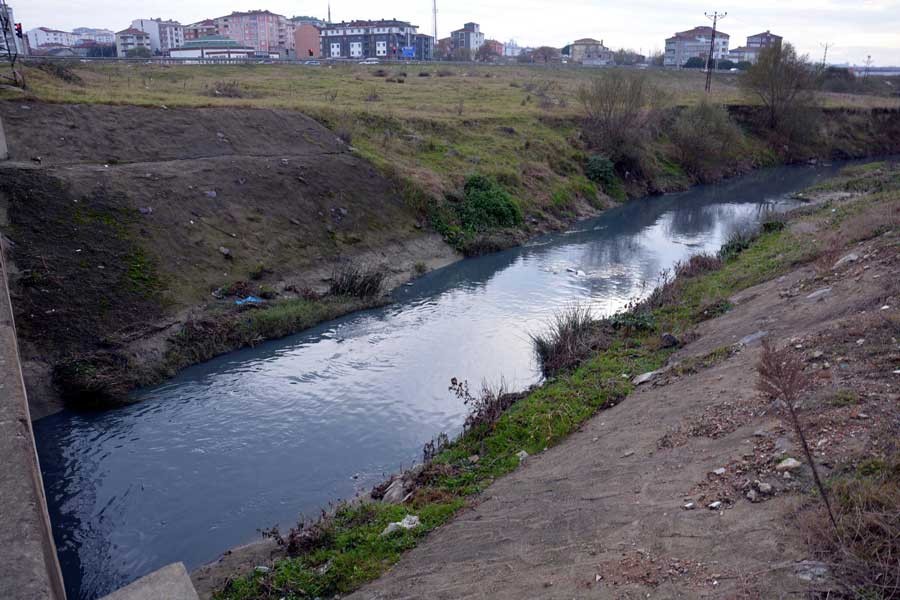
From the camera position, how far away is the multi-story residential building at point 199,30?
447 ft

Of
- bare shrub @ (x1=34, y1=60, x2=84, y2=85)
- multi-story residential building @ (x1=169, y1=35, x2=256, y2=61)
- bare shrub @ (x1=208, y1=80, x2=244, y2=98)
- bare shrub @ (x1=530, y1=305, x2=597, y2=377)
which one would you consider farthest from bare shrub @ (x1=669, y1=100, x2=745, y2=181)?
multi-story residential building @ (x1=169, y1=35, x2=256, y2=61)

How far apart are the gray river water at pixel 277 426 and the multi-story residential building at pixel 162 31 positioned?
13725cm

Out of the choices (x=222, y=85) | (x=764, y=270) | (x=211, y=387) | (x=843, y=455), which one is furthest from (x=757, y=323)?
(x=222, y=85)

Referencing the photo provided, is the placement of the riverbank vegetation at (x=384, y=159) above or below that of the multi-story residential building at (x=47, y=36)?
below

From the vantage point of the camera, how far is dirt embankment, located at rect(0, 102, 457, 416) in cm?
1723

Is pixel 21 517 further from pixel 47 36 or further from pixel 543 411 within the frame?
pixel 47 36

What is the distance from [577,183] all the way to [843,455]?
3204 cm

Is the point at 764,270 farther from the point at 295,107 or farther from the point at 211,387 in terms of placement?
the point at 295,107

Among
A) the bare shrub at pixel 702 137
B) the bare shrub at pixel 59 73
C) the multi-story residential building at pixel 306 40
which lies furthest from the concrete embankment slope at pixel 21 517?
the multi-story residential building at pixel 306 40

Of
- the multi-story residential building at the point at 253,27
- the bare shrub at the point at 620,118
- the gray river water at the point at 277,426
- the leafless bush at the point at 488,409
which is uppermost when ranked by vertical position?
the multi-story residential building at the point at 253,27

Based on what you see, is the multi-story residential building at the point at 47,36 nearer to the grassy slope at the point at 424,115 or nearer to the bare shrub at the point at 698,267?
the grassy slope at the point at 424,115

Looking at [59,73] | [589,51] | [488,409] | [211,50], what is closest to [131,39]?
[211,50]

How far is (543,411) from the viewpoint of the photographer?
12469mm

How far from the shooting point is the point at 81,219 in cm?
1933
